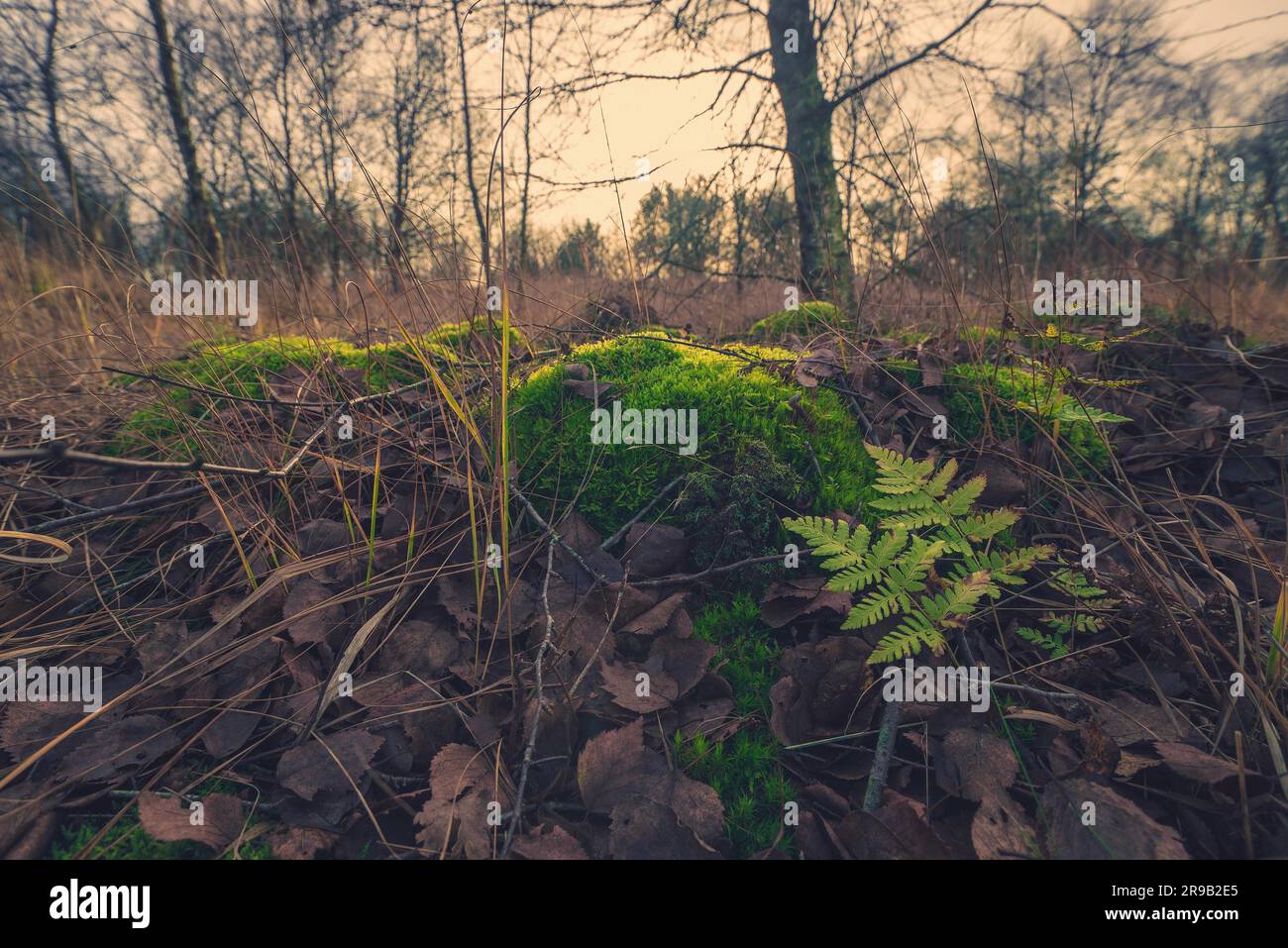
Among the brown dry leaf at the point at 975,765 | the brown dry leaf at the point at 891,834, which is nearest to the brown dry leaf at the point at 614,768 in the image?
the brown dry leaf at the point at 891,834

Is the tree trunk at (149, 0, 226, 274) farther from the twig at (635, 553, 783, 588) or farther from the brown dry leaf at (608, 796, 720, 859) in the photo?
the brown dry leaf at (608, 796, 720, 859)

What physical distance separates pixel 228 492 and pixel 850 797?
2.19 metres

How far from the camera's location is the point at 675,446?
2.08 metres

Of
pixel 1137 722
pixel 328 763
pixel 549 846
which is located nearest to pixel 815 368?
pixel 1137 722

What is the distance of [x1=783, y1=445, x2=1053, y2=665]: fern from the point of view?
4.74ft

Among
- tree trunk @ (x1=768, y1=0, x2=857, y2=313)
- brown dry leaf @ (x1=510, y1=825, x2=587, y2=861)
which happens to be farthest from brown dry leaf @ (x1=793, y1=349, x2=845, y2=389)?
tree trunk @ (x1=768, y1=0, x2=857, y2=313)

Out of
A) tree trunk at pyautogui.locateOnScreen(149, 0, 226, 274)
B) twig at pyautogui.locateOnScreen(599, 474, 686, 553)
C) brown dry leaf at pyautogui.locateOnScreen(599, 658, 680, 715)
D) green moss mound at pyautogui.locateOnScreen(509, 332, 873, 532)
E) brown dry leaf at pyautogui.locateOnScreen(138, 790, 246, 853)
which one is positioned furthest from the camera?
tree trunk at pyautogui.locateOnScreen(149, 0, 226, 274)

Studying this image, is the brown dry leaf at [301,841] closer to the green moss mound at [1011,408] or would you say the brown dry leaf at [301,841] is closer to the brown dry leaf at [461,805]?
the brown dry leaf at [461,805]

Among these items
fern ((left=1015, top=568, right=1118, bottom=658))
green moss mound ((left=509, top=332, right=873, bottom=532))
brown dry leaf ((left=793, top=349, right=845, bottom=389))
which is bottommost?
fern ((left=1015, top=568, right=1118, bottom=658))

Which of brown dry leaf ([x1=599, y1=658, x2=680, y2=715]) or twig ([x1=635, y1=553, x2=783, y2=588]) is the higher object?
twig ([x1=635, y1=553, x2=783, y2=588])

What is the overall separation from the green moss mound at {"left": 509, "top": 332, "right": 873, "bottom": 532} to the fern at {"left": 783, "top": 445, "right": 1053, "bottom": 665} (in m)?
0.31

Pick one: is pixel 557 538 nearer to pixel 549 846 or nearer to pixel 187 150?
pixel 549 846

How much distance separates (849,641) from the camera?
5.19 feet
